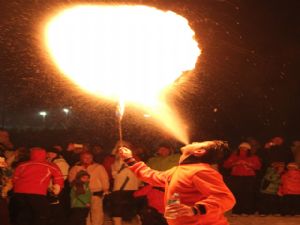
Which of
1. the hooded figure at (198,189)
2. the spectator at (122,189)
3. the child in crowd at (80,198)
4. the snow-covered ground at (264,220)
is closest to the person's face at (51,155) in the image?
the child in crowd at (80,198)

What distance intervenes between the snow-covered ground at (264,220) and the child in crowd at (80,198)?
3030 mm

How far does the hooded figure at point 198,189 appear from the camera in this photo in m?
4.03

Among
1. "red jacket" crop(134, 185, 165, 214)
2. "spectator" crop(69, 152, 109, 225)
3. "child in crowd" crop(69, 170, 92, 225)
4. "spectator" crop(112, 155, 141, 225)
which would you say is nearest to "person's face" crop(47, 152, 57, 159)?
"spectator" crop(69, 152, 109, 225)

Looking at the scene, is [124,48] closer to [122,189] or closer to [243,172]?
[122,189]

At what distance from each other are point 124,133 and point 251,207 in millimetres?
7623

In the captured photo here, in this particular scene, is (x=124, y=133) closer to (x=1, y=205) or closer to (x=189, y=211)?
(x=1, y=205)

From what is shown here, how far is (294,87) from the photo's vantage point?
17.0 meters

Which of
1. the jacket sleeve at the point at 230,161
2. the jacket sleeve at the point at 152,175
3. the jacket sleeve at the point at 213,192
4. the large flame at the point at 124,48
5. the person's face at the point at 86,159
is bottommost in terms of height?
the jacket sleeve at the point at 213,192

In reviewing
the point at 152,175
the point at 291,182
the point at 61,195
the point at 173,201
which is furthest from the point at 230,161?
the point at 173,201

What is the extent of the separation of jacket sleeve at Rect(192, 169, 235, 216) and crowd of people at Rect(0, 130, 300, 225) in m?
3.54

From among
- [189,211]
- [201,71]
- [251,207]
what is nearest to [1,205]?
[189,211]

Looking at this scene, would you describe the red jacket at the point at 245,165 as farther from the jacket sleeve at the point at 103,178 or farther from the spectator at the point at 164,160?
the jacket sleeve at the point at 103,178

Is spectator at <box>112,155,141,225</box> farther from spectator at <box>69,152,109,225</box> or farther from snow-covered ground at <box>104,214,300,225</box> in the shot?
snow-covered ground at <box>104,214,300,225</box>

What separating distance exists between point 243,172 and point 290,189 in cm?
100
